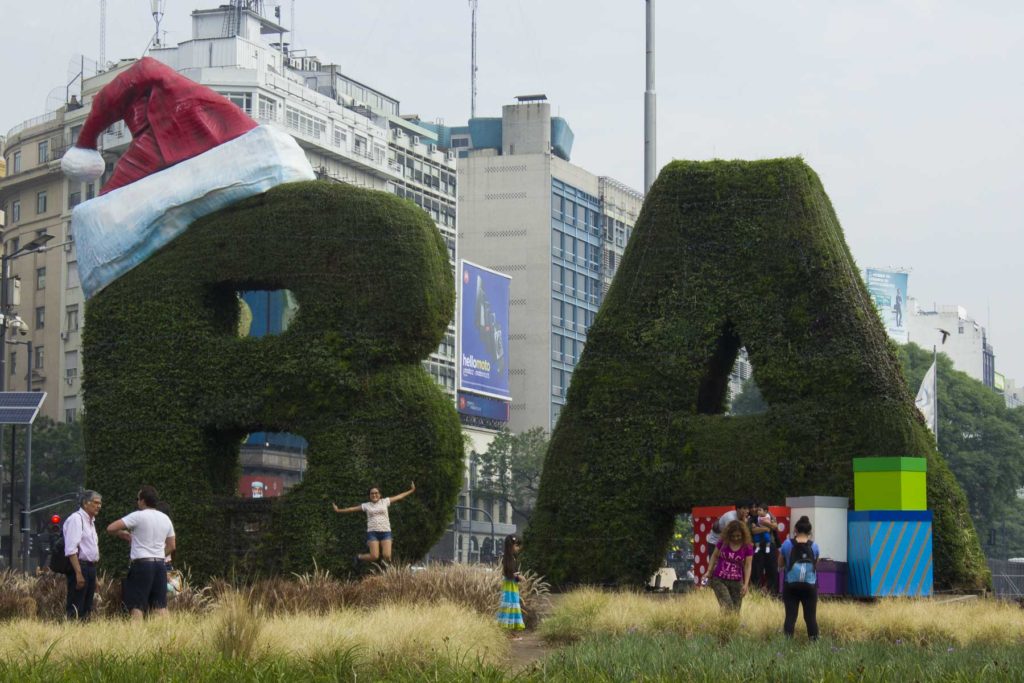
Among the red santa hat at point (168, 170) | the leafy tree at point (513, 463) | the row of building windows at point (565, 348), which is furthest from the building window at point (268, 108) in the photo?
the red santa hat at point (168, 170)

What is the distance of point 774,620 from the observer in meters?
17.4

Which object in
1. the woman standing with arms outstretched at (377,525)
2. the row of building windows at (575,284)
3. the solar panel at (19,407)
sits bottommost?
the woman standing with arms outstretched at (377,525)

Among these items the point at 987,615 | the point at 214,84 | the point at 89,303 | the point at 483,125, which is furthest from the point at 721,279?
the point at 483,125

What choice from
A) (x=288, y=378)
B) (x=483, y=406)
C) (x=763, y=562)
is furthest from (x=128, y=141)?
(x=763, y=562)

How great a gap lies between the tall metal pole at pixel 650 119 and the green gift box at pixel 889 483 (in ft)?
25.1

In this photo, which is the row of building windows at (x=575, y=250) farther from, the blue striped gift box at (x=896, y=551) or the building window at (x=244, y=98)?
the blue striped gift box at (x=896, y=551)

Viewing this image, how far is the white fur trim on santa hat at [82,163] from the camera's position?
25953mm

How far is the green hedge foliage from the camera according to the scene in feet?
74.0

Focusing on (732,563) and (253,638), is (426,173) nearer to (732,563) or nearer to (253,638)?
(732,563)

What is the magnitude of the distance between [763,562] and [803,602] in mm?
4388

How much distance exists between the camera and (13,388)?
85812 mm

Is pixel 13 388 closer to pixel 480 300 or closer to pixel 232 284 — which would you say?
pixel 480 300

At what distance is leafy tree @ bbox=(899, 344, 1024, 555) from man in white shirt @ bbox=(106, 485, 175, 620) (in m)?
59.6

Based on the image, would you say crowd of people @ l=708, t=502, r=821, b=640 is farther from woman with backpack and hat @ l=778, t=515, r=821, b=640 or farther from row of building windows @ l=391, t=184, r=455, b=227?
row of building windows @ l=391, t=184, r=455, b=227
